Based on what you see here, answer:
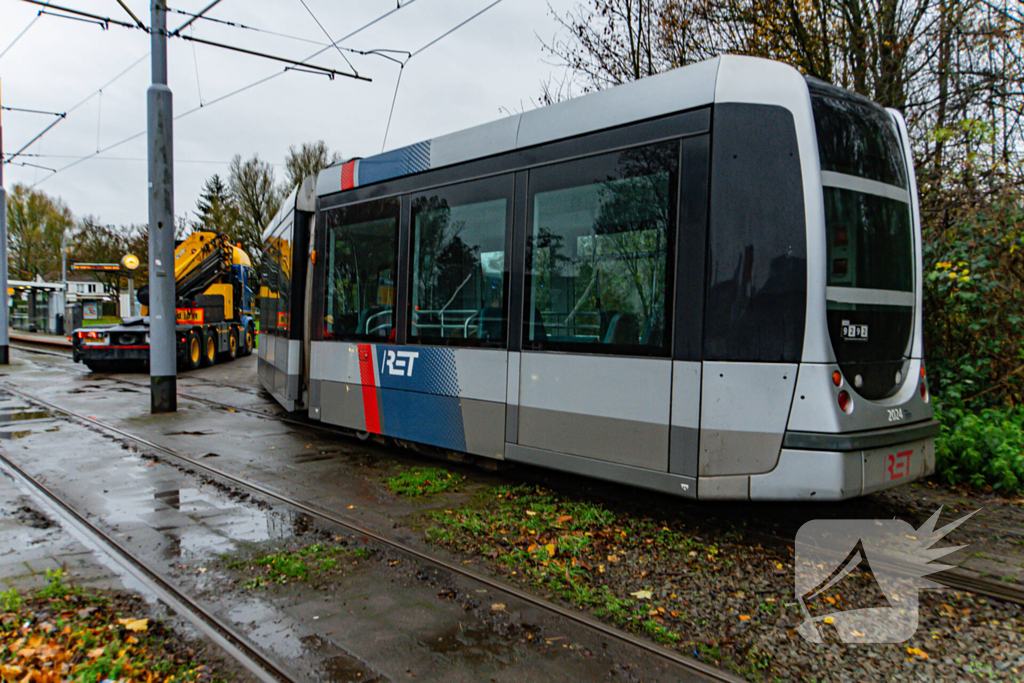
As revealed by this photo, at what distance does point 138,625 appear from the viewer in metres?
3.52

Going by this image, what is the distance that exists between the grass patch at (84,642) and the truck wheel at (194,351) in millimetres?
16767

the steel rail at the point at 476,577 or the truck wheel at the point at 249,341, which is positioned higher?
the truck wheel at the point at 249,341

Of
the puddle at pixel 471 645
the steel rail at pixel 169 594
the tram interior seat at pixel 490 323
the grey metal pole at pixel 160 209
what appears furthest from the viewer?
the grey metal pole at pixel 160 209

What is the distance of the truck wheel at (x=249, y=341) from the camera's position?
2525cm

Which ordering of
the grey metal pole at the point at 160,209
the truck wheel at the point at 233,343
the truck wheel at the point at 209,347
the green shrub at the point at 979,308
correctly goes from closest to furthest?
the green shrub at the point at 979,308
the grey metal pole at the point at 160,209
the truck wheel at the point at 209,347
the truck wheel at the point at 233,343

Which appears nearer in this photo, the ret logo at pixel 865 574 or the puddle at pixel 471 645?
the puddle at pixel 471 645

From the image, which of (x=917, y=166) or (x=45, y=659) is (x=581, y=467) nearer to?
(x=45, y=659)

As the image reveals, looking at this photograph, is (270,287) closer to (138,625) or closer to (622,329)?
(622,329)

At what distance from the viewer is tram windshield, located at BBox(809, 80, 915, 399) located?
14.8 feet

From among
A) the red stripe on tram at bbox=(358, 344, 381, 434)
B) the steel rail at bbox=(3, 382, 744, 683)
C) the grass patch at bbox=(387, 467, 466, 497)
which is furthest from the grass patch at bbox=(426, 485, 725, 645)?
the red stripe on tram at bbox=(358, 344, 381, 434)

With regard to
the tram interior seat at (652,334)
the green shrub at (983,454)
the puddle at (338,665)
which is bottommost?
the puddle at (338,665)

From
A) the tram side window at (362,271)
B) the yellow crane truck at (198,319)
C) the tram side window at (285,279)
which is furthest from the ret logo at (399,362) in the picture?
the yellow crane truck at (198,319)

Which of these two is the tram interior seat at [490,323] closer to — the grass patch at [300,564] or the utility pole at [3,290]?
the grass patch at [300,564]

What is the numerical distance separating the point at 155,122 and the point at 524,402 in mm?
8427
